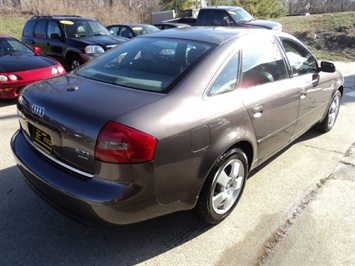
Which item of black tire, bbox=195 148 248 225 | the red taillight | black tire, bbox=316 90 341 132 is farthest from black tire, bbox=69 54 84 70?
the red taillight

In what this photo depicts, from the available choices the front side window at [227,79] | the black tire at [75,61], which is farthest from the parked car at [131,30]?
the front side window at [227,79]

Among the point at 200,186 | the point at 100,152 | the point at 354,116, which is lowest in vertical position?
the point at 354,116

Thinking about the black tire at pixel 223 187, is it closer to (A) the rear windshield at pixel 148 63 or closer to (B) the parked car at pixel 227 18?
(A) the rear windshield at pixel 148 63

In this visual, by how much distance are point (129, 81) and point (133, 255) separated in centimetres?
137

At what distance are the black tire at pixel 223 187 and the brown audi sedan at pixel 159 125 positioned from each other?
1cm

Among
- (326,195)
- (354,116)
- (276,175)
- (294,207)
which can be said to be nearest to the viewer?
(294,207)

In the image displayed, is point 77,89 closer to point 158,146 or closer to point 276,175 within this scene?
point 158,146

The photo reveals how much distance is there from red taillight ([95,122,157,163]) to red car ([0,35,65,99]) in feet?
15.3

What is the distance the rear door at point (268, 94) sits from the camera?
9.53ft

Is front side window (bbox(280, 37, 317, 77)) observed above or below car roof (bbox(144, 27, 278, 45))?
below

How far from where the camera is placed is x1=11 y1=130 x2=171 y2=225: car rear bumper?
6.74 feet

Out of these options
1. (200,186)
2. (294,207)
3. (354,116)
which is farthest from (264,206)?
(354,116)

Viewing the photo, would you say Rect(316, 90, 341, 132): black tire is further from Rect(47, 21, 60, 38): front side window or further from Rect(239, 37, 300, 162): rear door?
Rect(47, 21, 60, 38): front side window

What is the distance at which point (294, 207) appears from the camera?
3117mm
